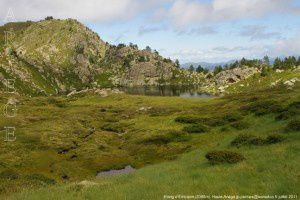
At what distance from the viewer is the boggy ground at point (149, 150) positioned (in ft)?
71.6

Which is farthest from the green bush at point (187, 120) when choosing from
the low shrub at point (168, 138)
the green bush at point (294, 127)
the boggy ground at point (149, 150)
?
the green bush at point (294, 127)

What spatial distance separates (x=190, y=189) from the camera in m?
20.6

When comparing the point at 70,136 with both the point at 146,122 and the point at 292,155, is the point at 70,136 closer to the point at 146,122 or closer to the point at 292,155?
the point at 146,122

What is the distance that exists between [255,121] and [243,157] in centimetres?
3335

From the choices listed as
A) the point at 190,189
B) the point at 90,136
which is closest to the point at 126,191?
the point at 190,189

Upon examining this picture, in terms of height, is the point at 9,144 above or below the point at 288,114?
below

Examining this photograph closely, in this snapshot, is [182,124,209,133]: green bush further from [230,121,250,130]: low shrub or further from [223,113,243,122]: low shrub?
[230,121,250,130]: low shrub

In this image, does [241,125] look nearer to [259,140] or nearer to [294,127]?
[294,127]

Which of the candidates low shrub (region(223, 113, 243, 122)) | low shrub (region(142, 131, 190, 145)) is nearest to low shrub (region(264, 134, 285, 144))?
low shrub (region(142, 131, 190, 145))

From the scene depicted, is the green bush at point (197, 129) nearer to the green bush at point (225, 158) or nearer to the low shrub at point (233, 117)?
the low shrub at point (233, 117)

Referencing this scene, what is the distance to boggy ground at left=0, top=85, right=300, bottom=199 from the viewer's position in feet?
71.6

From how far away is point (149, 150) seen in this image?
63781 mm

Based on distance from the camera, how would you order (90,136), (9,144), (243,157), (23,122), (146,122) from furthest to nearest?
(23,122) → (146,122) → (90,136) → (9,144) → (243,157)

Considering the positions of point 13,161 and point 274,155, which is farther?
point 13,161
